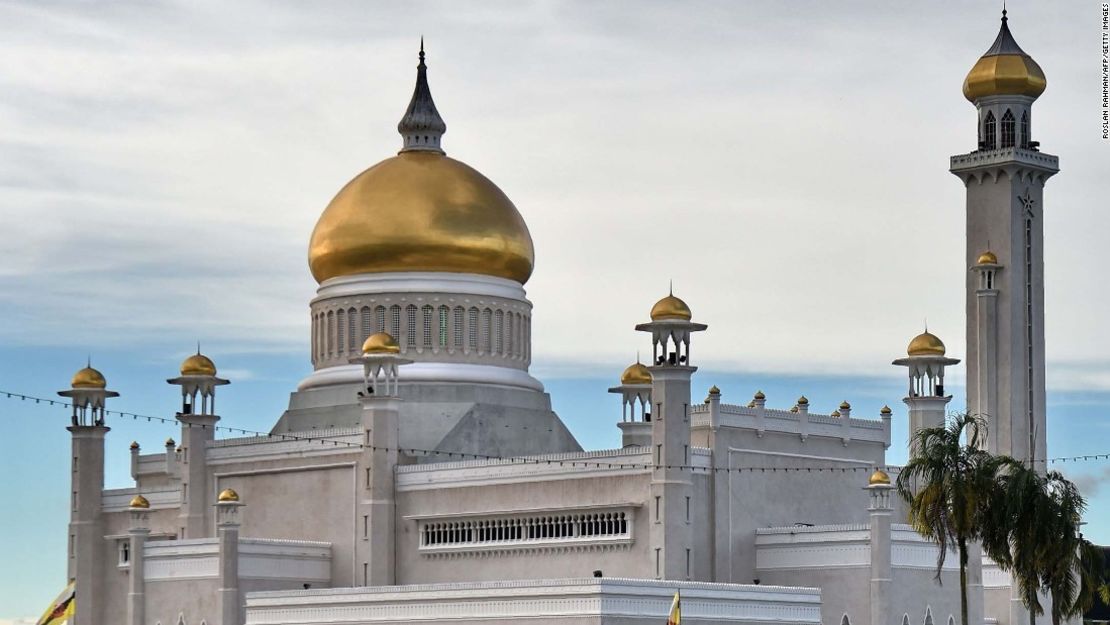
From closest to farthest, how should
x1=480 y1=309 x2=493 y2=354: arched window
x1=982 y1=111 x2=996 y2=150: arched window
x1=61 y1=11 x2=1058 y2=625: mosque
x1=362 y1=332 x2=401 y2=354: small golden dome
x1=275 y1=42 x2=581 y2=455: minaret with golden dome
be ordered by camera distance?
x1=61 y1=11 x2=1058 y2=625: mosque, x1=362 y1=332 x2=401 y2=354: small golden dome, x1=275 y1=42 x2=581 y2=455: minaret with golden dome, x1=480 y1=309 x2=493 y2=354: arched window, x1=982 y1=111 x2=996 y2=150: arched window

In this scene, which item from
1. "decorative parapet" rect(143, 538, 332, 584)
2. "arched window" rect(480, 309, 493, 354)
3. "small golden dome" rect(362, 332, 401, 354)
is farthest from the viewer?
"arched window" rect(480, 309, 493, 354)

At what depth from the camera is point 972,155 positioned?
7538cm

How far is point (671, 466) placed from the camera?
62.6 metres

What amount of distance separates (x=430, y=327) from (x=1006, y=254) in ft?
58.8

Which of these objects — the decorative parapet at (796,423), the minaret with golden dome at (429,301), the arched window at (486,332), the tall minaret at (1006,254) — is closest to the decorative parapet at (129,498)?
the minaret with golden dome at (429,301)

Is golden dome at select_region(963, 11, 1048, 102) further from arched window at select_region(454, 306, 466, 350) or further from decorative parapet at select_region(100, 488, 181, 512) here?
decorative parapet at select_region(100, 488, 181, 512)

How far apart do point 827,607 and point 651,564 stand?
5.19 m

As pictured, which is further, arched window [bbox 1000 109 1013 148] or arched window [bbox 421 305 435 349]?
arched window [bbox 1000 109 1013 148]

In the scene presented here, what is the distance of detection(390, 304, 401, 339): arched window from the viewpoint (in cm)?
7294

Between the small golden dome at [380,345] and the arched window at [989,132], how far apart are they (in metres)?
20.2

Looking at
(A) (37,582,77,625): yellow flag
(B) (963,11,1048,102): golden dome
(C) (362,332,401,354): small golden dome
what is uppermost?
(B) (963,11,1048,102): golden dome

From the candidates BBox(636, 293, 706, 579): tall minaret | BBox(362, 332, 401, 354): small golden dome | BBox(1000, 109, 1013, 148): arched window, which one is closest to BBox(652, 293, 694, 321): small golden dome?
BBox(636, 293, 706, 579): tall minaret

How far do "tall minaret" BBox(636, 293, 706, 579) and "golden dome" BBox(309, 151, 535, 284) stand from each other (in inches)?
456

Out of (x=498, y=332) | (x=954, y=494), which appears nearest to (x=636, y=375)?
(x=498, y=332)
